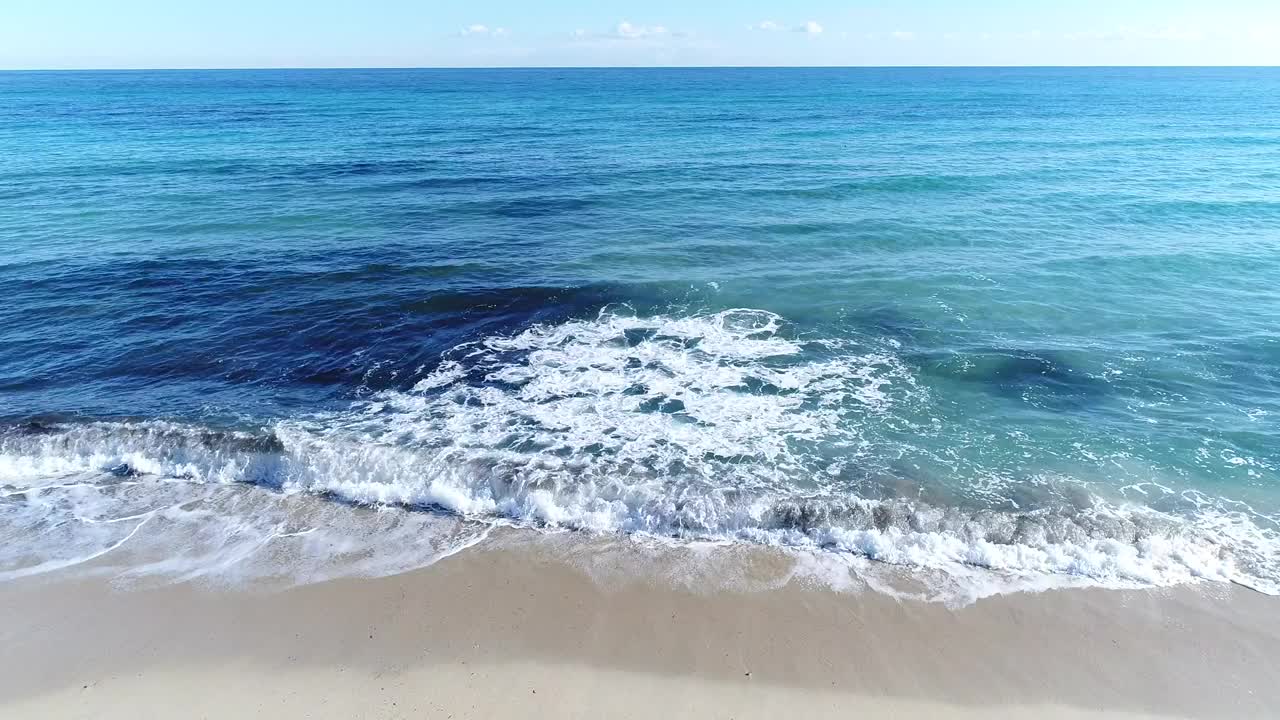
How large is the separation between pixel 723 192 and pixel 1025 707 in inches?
1194

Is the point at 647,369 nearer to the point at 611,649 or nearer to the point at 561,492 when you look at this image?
the point at 561,492

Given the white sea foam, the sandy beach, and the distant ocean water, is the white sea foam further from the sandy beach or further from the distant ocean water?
the sandy beach

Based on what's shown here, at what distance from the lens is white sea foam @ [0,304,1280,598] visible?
36.4ft

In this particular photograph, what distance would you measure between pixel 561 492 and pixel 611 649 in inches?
150

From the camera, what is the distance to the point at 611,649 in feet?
31.0

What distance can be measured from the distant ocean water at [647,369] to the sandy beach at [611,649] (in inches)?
30.8

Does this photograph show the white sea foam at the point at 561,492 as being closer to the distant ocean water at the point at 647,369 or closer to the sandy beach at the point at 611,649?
the distant ocean water at the point at 647,369

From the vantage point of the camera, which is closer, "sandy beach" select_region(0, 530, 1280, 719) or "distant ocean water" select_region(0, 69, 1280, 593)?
"sandy beach" select_region(0, 530, 1280, 719)

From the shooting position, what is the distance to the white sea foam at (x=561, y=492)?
1111cm

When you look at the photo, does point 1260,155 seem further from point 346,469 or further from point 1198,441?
point 346,469

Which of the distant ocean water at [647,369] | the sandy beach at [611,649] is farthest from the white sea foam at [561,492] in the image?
the sandy beach at [611,649]

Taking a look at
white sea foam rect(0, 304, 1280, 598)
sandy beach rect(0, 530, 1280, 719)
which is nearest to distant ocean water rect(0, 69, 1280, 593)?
white sea foam rect(0, 304, 1280, 598)

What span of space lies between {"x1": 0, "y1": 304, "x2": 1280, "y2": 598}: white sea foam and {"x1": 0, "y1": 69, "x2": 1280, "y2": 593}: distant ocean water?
71 mm

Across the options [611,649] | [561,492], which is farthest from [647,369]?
[611,649]
